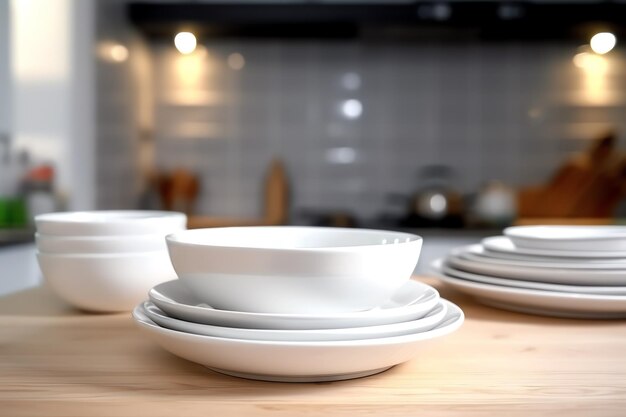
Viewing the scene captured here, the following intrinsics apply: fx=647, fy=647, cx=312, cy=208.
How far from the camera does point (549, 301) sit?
24.5 inches

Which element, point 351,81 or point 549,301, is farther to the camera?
point 351,81

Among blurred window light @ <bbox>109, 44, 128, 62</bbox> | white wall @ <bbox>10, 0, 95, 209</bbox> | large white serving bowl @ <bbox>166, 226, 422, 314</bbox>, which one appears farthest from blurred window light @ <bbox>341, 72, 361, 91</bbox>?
large white serving bowl @ <bbox>166, 226, 422, 314</bbox>

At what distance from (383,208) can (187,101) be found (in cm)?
107

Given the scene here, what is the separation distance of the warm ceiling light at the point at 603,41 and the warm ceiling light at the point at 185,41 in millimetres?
Answer: 1761

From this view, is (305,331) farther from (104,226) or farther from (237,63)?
(237,63)

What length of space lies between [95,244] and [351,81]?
2580 mm

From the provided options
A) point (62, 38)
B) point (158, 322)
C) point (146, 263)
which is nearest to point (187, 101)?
point (62, 38)

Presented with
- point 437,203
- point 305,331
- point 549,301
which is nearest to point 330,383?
point 305,331

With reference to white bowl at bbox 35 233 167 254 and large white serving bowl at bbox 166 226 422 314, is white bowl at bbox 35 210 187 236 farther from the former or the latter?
large white serving bowl at bbox 166 226 422 314

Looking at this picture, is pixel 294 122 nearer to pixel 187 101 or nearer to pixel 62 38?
pixel 187 101

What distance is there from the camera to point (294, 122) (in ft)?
10.2

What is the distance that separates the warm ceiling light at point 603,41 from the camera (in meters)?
2.80

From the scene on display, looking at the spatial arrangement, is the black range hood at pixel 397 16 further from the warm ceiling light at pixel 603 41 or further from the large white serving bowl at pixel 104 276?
the large white serving bowl at pixel 104 276

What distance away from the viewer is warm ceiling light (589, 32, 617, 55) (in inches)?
110
